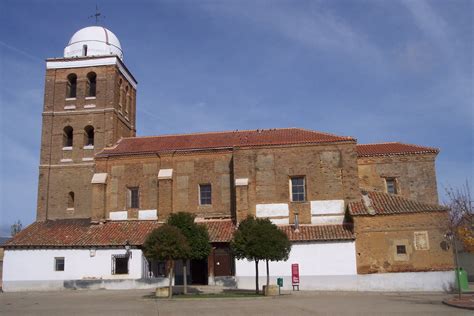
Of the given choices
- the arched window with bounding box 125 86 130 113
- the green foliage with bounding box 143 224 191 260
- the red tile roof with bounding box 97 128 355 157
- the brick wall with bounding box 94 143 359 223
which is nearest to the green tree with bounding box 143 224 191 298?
the green foliage with bounding box 143 224 191 260

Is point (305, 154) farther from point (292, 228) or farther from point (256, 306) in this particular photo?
point (256, 306)

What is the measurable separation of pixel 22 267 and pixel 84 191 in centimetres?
681

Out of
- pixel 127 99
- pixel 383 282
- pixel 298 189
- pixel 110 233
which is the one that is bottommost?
pixel 383 282

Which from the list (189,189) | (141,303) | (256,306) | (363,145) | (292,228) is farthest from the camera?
(363,145)

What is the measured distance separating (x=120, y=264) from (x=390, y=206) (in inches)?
660

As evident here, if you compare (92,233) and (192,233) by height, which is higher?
(92,233)

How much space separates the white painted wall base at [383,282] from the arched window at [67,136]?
1843cm

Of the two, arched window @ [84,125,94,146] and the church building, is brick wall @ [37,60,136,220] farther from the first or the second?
arched window @ [84,125,94,146]

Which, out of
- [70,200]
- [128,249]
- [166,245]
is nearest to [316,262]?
[166,245]

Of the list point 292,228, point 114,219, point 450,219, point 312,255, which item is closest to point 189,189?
point 114,219

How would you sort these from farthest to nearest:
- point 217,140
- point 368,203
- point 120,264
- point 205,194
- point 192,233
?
point 217,140
point 205,194
point 120,264
point 368,203
point 192,233

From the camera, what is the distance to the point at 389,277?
90.0 ft

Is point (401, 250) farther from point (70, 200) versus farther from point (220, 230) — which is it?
point (70, 200)

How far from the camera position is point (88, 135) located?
3756 centimetres
